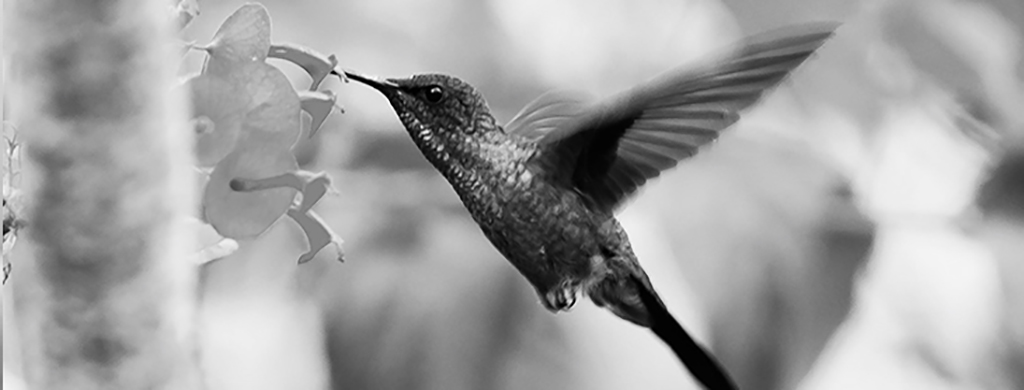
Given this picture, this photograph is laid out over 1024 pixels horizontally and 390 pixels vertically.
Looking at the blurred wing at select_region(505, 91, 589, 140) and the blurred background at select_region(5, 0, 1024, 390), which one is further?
the blurred background at select_region(5, 0, 1024, 390)

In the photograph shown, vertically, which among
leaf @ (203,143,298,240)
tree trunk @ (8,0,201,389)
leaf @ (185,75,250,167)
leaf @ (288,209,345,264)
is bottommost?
leaf @ (288,209,345,264)

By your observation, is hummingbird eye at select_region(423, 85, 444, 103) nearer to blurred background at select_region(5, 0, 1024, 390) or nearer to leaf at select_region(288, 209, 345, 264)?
leaf at select_region(288, 209, 345, 264)

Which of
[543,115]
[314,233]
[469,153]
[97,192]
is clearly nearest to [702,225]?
[543,115]

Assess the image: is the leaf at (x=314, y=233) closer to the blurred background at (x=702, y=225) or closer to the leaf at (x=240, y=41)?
the leaf at (x=240, y=41)

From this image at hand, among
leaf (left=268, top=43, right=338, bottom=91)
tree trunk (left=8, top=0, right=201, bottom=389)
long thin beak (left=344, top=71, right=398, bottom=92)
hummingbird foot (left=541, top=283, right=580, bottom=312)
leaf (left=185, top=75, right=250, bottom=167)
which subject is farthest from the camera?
hummingbird foot (left=541, top=283, right=580, bottom=312)

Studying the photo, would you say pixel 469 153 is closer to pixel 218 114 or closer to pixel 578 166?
pixel 578 166

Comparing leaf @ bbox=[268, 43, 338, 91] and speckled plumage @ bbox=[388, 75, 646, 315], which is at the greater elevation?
leaf @ bbox=[268, 43, 338, 91]

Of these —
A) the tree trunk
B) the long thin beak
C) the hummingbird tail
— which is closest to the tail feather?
the hummingbird tail
